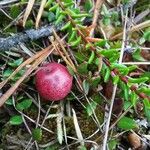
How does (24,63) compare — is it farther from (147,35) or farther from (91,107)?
(147,35)

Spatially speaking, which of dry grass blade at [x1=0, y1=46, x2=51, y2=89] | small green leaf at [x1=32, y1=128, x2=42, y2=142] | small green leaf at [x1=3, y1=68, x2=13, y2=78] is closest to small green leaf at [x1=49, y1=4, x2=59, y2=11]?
dry grass blade at [x1=0, y1=46, x2=51, y2=89]

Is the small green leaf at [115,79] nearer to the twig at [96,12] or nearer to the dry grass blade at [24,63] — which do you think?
the twig at [96,12]

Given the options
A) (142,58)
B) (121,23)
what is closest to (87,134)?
(142,58)

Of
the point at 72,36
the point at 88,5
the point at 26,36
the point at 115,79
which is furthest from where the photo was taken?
the point at 88,5

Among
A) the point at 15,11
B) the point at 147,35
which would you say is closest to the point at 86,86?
the point at 147,35

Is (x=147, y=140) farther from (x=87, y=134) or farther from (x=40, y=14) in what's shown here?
(x=40, y=14)
